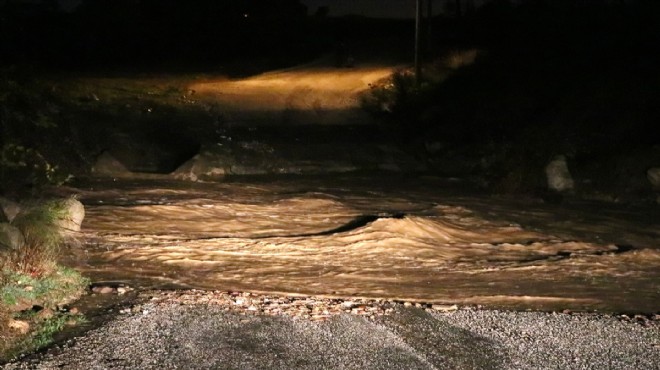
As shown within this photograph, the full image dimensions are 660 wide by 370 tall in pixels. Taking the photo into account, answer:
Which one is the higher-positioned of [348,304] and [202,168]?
[202,168]

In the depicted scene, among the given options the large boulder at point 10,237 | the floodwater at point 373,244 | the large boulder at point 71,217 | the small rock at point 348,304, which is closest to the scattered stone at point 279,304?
the small rock at point 348,304

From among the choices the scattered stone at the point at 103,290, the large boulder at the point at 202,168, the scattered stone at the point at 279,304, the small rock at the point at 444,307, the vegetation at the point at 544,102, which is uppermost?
the vegetation at the point at 544,102

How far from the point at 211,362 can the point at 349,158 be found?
14063 millimetres

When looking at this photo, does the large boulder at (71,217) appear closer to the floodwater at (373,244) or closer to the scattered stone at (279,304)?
the floodwater at (373,244)

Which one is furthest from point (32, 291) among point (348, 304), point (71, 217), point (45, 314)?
point (71, 217)

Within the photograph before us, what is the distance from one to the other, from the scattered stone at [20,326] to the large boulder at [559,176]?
13033 millimetres

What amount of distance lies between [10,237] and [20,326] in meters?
2.27

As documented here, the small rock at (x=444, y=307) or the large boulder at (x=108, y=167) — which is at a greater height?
the large boulder at (x=108, y=167)

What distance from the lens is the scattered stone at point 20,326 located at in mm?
5898

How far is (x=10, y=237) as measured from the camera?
7.95 m

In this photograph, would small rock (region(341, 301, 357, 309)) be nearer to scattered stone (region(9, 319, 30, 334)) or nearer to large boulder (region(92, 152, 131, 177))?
scattered stone (region(9, 319, 30, 334))

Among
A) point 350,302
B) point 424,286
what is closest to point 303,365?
point 350,302

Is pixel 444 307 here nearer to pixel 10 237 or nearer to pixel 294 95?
pixel 10 237

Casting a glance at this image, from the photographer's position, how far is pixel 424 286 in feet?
28.0
